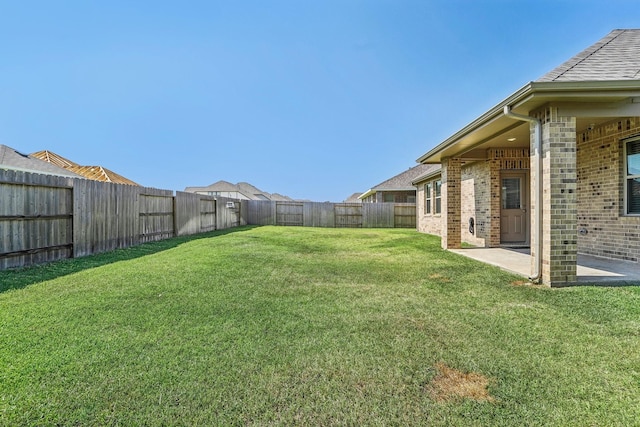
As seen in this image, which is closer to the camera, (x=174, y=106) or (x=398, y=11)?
(x=398, y=11)

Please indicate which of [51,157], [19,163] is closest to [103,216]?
[19,163]

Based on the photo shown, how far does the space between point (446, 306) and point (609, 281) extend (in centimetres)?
297

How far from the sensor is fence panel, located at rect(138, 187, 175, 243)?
9945 mm

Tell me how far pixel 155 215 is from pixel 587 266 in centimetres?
1173

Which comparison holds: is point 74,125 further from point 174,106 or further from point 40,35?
point 40,35

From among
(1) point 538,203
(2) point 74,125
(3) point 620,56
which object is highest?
(2) point 74,125

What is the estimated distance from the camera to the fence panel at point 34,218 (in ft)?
18.4

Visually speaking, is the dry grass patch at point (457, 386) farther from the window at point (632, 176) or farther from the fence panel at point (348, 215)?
the fence panel at point (348, 215)

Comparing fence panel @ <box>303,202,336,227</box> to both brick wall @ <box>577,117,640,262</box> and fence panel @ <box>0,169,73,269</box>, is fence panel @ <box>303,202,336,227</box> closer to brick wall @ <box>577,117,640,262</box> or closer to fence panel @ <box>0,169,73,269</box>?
brick wall @ <box>577,117,640,262</box>

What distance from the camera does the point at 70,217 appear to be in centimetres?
696

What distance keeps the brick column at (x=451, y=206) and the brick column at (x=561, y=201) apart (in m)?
4.25

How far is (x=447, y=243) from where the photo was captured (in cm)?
899

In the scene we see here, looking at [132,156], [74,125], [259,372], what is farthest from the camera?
[132,156]

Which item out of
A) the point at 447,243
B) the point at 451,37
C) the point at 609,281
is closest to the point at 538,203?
the point at 609,281
